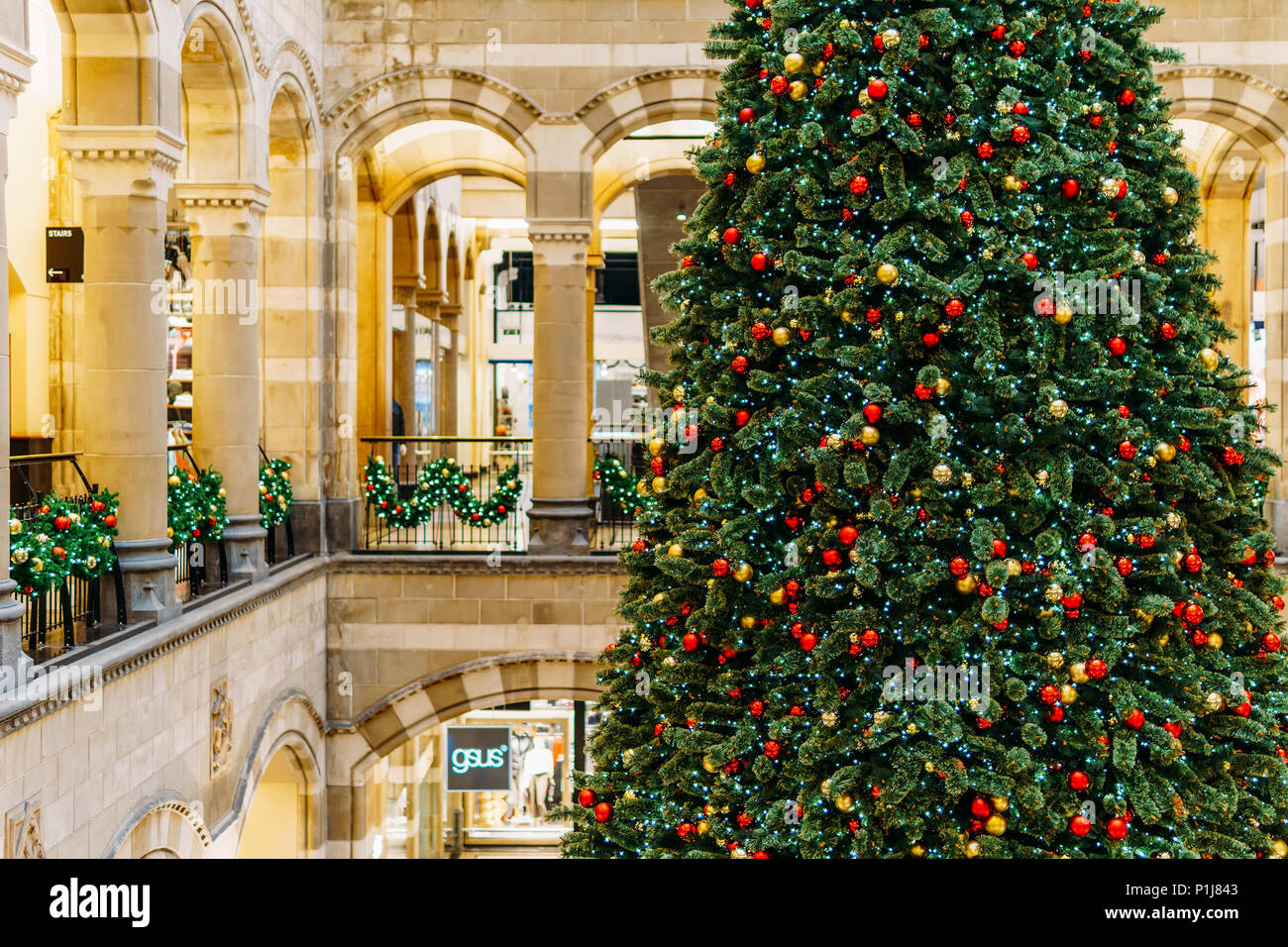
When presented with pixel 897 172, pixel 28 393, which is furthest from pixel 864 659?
pixel 28 393

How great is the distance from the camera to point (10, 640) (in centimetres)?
525

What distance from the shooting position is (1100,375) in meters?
4.07

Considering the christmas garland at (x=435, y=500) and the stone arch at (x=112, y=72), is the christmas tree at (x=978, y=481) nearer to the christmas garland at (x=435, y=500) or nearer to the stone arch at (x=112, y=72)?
the stone arch at (x=112, y=72)

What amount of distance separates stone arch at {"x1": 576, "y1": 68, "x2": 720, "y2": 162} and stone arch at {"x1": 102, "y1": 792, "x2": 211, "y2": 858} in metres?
6.06

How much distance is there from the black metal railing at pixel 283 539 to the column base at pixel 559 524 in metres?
1.88

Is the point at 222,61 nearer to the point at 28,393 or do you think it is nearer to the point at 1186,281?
the point at 28,393

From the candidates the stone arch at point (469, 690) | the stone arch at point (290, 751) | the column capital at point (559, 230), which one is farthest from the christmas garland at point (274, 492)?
the column capital at point (559, 230)

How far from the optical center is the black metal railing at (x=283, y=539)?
9.80m

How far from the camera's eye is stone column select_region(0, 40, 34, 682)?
Answer: 5.22 m

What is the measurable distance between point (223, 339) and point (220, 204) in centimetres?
90

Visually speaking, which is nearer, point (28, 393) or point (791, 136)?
point (791, 136)

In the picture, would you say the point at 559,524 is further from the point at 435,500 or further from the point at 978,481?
the point at 978,481

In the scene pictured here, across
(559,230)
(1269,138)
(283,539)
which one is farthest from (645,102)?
(1269,138)
